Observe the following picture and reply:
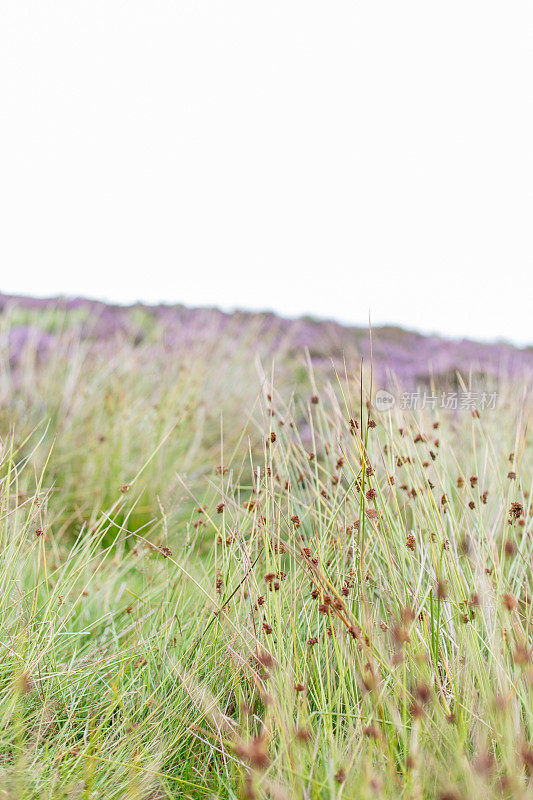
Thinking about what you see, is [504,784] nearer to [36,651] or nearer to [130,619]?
[36,651]

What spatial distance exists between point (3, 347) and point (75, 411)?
136cm

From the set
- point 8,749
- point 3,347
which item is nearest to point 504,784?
point 8,749

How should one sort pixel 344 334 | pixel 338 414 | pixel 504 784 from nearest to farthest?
pixel 504 784 → pixel 338 414 → pixel 344 334

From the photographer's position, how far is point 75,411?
380cm

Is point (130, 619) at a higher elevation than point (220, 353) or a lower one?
lower

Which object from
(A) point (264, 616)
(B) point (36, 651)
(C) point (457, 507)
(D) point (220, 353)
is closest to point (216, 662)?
(A) point (264, 616)

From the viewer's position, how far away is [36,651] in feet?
5.41

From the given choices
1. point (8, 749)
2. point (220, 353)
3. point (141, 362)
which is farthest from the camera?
point (220, 353)

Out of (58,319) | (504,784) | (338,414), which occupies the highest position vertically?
(58,319)

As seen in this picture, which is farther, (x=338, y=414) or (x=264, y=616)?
(x=338, y=414)

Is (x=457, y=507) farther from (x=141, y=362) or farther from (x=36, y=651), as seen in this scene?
(x=141, y=362)

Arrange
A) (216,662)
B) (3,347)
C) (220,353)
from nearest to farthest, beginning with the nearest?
(216,662) → (3,347) → (220,353)

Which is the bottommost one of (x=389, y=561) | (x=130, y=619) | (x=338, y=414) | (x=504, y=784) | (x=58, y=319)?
(x=130, y=619)

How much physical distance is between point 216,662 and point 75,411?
2475 millimetres
